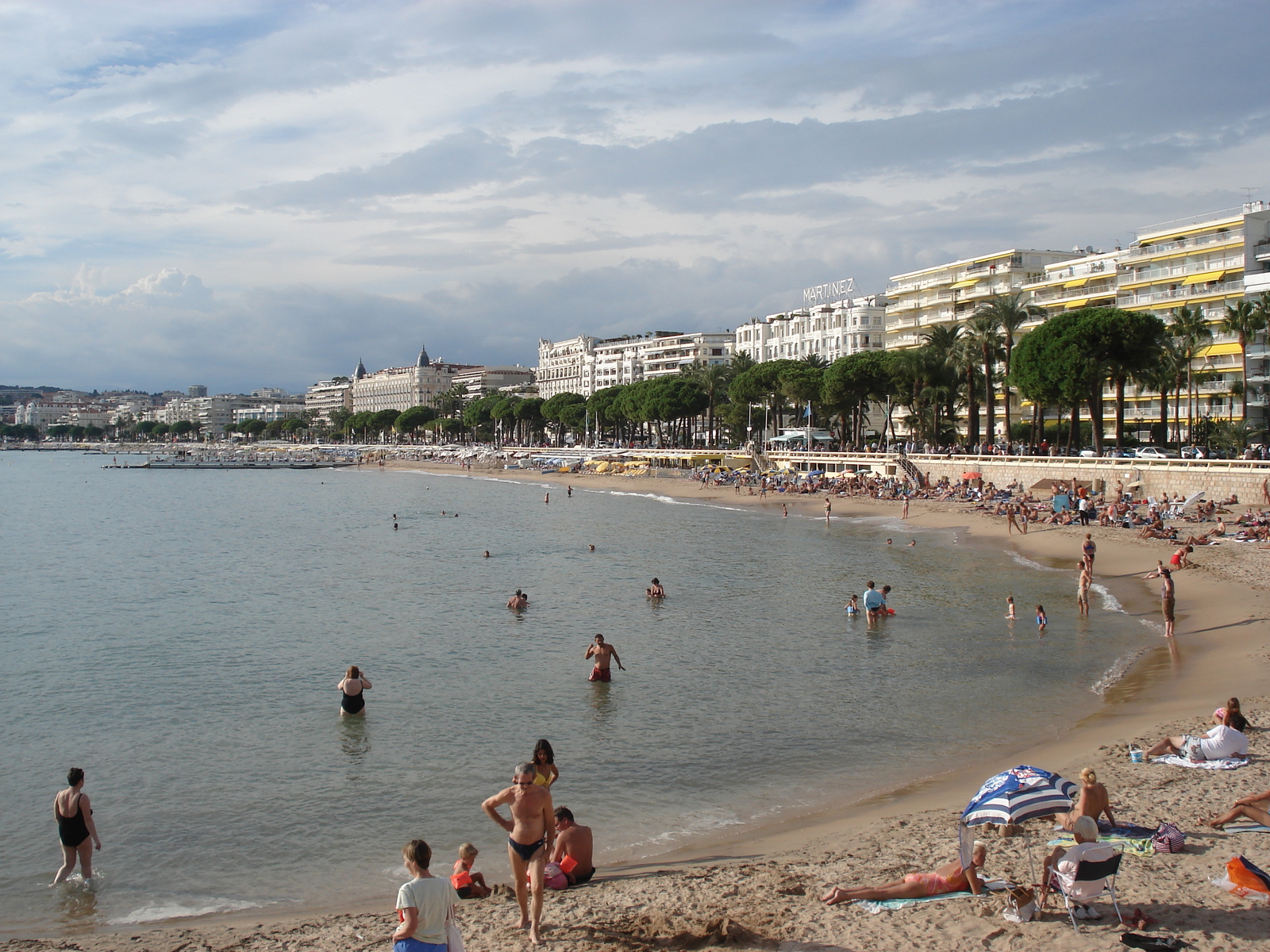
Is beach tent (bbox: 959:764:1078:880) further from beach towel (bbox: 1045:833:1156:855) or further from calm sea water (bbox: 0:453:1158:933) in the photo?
calm sea water (bbox: 0:453:1158:933)

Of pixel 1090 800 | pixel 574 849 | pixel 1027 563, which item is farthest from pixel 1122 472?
pixel 574 849

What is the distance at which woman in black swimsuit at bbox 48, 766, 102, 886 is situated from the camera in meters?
9.00

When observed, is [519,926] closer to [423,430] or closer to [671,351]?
[671,351]

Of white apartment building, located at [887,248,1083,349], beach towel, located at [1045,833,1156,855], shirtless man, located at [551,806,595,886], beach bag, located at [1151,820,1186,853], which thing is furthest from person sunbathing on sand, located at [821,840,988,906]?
white apartment building, located at [887,248,1083,349]

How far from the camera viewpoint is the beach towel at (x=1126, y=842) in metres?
7.84

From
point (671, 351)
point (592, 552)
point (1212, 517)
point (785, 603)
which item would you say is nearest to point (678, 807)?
point (785, 603)

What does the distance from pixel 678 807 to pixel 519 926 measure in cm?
360

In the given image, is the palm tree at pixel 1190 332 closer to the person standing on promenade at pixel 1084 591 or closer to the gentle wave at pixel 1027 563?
the gentle wave at pixel 1027 563

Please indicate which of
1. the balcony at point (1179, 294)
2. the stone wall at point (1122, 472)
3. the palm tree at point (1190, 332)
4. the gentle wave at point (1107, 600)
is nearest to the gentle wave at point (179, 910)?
the gentle wave at point (1107, 600)

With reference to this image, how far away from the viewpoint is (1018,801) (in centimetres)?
730

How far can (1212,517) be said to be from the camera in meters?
32.4

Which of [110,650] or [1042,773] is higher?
[1042,773]

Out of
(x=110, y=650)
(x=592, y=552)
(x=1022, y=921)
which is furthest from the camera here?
(x=592, y=552)

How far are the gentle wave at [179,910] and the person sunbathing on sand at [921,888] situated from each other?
5391 mm
